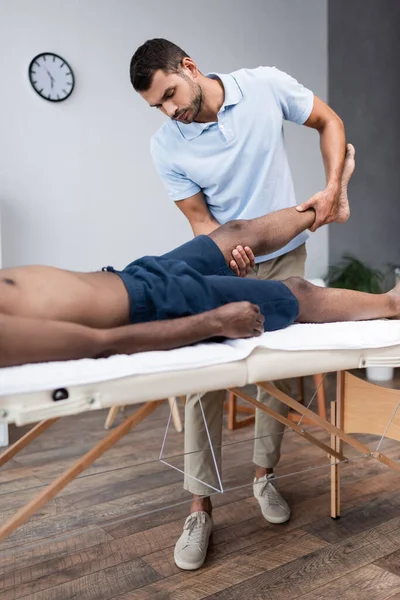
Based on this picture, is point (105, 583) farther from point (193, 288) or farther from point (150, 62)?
point (150, 62)

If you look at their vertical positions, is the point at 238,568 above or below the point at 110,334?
below

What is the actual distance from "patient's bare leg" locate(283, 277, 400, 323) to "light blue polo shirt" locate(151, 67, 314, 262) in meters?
0.36

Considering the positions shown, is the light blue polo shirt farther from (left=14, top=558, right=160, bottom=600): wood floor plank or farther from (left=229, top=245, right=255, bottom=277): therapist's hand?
(left=14, top=558, right=160, bottom=600): wood floor plank

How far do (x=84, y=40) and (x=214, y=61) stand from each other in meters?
0.83

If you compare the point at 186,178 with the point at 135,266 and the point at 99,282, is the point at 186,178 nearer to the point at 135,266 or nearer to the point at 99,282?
the point at 135,266

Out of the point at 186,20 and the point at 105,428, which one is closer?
the point at 105,428

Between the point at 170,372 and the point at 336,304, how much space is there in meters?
0.69

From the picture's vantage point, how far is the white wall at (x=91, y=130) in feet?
9.89

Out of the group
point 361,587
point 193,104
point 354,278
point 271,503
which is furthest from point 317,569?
point 354,278

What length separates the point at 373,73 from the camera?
4793 millimetres

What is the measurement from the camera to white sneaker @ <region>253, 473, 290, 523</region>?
1781 mm

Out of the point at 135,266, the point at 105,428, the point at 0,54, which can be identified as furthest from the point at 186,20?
the point at 135,266

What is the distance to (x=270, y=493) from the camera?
6.03ft

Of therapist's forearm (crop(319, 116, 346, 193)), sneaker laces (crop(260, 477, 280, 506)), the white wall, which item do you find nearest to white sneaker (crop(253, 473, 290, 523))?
sneaker laces (crop(260, 477, 280, 506))
